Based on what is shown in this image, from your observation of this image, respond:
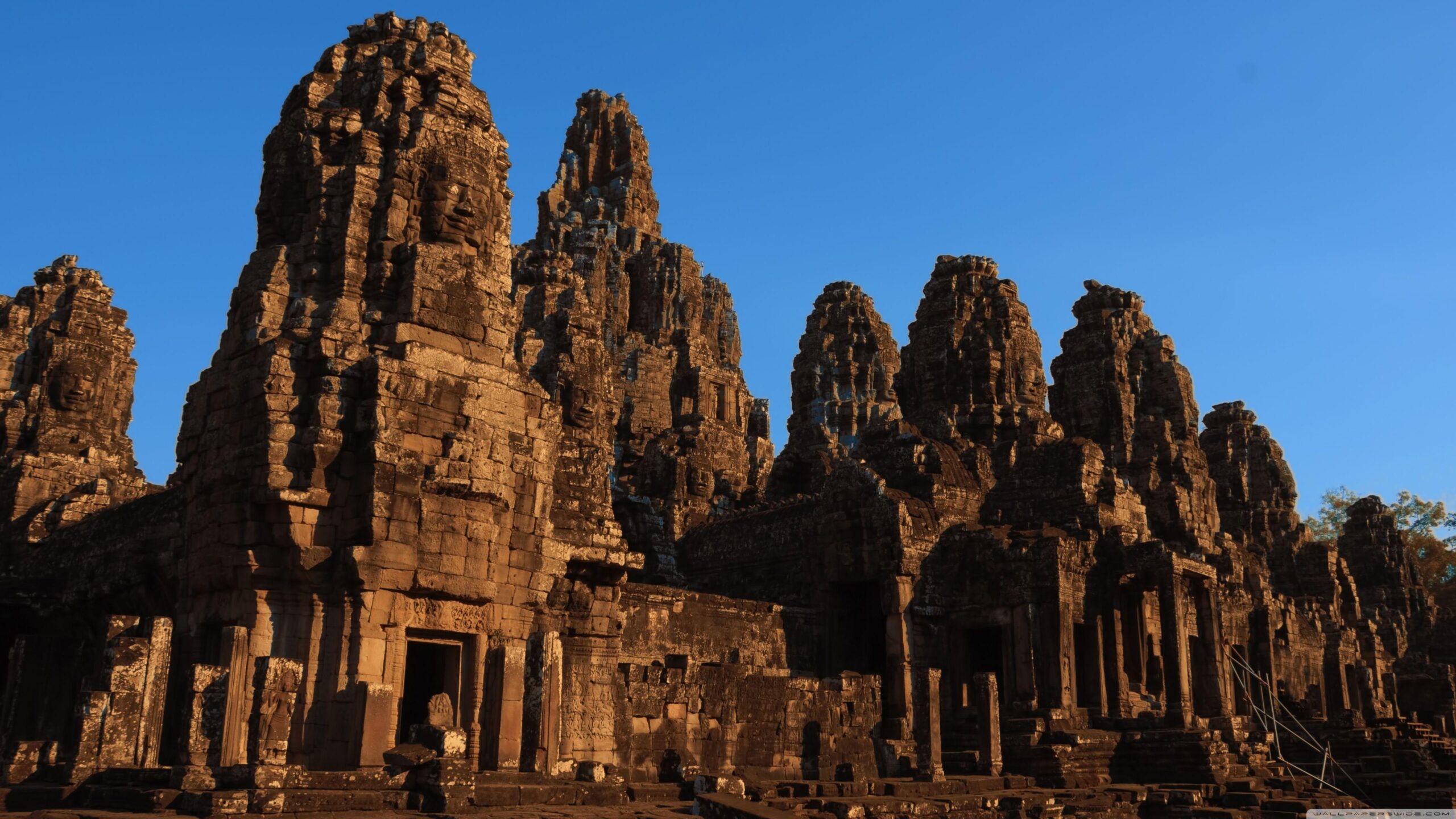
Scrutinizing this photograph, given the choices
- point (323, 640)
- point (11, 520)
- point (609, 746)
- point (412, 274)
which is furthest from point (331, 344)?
point (11, 520)

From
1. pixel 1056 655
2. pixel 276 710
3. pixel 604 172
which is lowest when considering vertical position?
pixel 276 710

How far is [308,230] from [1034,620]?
16280 mm

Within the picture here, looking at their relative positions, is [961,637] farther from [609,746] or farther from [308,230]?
[308,230]

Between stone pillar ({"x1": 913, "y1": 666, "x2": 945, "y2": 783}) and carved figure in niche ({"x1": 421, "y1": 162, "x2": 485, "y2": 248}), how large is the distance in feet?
33.4

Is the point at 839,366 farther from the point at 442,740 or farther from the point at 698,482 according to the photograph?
the point at 442,740

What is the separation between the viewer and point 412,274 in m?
15.7

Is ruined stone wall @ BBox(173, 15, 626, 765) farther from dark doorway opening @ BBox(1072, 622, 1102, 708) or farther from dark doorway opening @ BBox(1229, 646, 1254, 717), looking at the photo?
dark doorway opening @ BBox(1229, 646, 1254, 717)

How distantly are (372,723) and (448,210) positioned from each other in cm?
662

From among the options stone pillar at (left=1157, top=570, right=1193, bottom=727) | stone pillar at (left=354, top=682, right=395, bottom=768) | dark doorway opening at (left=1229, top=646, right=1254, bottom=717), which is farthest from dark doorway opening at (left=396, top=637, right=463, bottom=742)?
dark doorway opening at (left=1229, top=646, right=1254, bottom=717)

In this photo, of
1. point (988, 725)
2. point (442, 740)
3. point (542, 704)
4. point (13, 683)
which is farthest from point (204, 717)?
Result: point (988, 725)

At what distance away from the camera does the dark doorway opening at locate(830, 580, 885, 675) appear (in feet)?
88.2

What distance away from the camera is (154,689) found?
13.1 metres

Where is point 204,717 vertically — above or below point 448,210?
below

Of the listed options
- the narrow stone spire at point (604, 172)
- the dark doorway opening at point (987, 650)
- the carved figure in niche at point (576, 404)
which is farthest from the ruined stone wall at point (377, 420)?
the narrow stone spire at point (604, 172)
